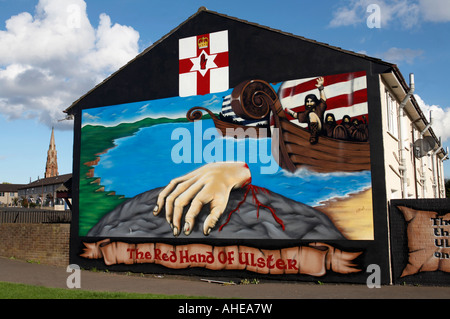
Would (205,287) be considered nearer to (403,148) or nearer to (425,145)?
(403,148)

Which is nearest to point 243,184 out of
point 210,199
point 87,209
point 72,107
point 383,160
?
point 210,199

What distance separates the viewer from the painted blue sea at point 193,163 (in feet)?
42.4

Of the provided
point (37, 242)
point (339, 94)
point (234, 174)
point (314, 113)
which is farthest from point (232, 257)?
point (37, 242)

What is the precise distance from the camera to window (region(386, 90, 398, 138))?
14061 millimetres

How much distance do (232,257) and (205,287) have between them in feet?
5.08

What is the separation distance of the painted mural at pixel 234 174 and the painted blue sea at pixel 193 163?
0.03 m

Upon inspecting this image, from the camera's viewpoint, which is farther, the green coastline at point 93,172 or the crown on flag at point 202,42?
the green coastline at point 93,172

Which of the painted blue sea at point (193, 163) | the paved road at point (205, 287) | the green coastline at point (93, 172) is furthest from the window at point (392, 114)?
the green coastline at point (93, 172)

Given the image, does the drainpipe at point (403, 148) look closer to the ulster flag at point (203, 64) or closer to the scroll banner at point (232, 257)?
the scroll banner at point (232, 257)

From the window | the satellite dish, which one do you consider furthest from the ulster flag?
the satellite dish

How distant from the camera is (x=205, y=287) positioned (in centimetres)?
1278

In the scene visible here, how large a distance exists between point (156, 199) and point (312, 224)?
5456mm

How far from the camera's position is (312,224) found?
13.0 m

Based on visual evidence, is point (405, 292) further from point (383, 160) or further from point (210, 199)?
point (210, 199)
